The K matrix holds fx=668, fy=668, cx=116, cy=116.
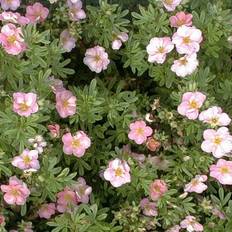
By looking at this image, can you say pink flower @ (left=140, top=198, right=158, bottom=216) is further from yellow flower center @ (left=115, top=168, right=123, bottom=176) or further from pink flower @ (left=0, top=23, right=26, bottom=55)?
pink flower @ (left=0, top=23, right=26, bottom=55)

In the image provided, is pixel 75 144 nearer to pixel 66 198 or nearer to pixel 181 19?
pixel 66 198

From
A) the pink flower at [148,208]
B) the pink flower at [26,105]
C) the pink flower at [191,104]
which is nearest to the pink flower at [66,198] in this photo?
the pink flower at [148,208]

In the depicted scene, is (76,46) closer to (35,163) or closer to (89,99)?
(89,99)

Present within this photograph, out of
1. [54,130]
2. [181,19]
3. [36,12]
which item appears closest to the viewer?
[54,130]

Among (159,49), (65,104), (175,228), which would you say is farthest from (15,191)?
(159,49)

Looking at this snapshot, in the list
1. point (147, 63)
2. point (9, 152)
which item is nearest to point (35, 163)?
point (9, 152)

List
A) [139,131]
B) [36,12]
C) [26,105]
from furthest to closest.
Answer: [36,12] → [139,131] → [26,105]
